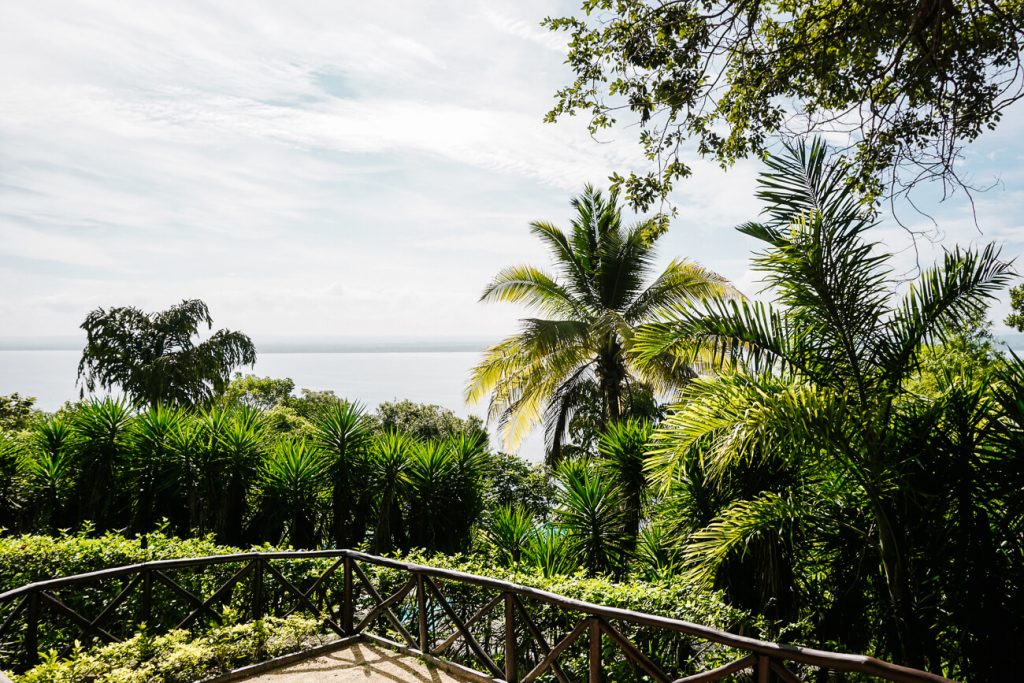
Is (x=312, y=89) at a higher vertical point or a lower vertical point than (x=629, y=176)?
higher

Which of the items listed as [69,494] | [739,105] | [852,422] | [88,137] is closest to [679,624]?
[852,422]

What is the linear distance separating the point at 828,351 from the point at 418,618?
4.24 m

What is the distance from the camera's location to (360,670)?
211 inches

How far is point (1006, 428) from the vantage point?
4.95 metres

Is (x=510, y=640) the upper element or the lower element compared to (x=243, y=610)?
upper

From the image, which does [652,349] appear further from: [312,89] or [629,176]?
[312,89]

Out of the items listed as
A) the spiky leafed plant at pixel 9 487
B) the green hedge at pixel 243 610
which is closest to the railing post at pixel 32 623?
the green hedge at pixel 243 610

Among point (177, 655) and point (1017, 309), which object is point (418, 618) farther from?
point (1017, 309)

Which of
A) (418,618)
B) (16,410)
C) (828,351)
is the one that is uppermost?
(16,410)

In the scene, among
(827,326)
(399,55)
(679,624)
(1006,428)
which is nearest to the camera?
(679,624)

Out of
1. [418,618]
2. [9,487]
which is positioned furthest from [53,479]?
[418,618]

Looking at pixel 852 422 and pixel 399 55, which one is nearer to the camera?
pixel 852 422

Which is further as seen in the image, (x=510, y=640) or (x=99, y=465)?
(x=99, y=465)

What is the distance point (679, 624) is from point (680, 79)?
5243mm
